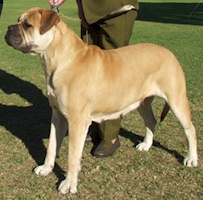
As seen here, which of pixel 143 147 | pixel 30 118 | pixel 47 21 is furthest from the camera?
pixel 30 118

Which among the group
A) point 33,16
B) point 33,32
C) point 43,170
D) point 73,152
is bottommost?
point 43,170

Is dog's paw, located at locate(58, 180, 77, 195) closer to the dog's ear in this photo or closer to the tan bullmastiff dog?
the tan bullmastiff dog

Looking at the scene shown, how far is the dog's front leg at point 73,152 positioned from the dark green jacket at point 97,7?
1426 mm

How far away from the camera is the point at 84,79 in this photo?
3.96m

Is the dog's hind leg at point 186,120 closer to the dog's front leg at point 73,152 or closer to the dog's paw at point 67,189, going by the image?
the dog's front leg at point 73,152

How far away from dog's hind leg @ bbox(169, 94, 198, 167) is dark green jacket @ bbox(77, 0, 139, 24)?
1.33 meters

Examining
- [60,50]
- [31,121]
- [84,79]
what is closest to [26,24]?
[60,50]

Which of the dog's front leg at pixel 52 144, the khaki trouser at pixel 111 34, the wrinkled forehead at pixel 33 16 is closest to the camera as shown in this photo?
the wrinkled forehead at pixel 33 16

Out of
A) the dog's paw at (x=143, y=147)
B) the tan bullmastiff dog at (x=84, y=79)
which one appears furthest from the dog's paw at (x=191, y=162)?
the dog's paw at (x=143, y=147)

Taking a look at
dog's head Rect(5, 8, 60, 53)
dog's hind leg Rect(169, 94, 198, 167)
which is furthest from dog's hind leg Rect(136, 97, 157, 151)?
dog's head Rect(5, 8, 60, 53)

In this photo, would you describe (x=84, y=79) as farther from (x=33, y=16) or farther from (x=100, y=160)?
(x=100, y=160)

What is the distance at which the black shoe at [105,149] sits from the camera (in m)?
4.98

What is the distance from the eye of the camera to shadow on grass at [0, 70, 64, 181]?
205 inches

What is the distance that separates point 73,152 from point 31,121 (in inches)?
90.9
